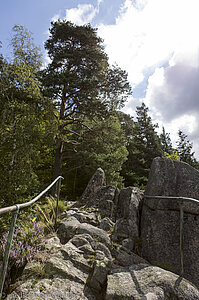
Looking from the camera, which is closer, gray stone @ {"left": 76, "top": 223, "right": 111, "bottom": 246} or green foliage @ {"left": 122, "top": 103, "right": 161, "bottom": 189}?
gray stone @ {"left": 76, "top": 223, "right": 111, "bottom": 246}

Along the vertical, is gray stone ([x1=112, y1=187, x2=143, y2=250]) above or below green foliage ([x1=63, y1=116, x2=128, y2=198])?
below

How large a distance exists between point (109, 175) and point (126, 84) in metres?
7.04

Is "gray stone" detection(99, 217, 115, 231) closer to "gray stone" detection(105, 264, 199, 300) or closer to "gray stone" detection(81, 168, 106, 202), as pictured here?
"gray stone" detection(105, 264, 199, 300)

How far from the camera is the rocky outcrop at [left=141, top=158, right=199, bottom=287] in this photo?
3.84 metres

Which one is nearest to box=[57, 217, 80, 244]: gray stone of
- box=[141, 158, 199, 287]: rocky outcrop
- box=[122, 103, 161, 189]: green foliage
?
box=[141, 158, 199, 287]: rocky outcrop

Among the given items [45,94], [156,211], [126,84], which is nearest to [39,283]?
[156,211]

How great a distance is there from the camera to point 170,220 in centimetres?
432

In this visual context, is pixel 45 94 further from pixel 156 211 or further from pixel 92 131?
pixel 156 211

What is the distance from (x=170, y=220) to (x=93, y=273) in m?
2.22

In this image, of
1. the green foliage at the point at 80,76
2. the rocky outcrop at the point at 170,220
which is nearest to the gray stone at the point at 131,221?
the rocky outcrop at the point at 170,220

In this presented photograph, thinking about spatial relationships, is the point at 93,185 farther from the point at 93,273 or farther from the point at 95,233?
the point at 93,273

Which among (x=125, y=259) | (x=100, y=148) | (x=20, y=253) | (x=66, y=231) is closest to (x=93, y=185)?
(x=66, y=231)

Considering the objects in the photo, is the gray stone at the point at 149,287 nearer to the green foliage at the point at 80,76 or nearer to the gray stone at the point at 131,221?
the gray stone at the point at 131,221

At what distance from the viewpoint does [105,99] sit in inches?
508
